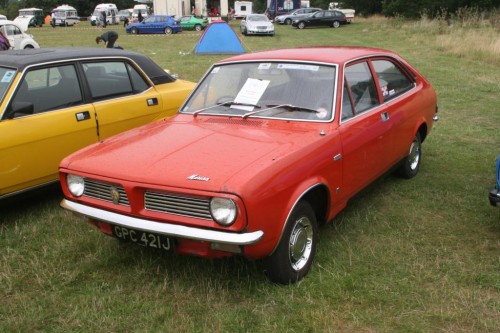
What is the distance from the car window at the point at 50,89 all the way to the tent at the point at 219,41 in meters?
14.6

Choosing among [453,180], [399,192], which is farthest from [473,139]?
[399,192]

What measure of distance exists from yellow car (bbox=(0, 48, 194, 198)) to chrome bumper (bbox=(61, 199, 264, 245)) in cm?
141

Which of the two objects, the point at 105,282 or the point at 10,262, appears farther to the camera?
the point at 10,262

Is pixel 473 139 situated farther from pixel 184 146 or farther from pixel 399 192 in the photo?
pixel 184 146

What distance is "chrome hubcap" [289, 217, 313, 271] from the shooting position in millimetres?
3357

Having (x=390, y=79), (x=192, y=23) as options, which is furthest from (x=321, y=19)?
(x=390, y=79)

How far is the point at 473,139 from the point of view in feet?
23.2

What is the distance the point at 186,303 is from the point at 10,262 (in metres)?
1.58

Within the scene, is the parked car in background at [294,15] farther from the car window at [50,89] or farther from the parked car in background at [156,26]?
the car window at [50,89]

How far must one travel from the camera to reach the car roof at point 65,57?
15.8ft

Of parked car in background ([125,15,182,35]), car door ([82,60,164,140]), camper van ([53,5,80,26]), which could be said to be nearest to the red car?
car door ([82,60,164,140])

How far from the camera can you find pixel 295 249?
340 centimetres

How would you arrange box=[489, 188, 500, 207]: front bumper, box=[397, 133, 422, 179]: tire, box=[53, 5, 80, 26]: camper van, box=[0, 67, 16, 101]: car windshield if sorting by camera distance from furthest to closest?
box=[53, 5, 80, 26]: camper van, box=[397, 133, 422, 179]: tire, box=[0, 67, 16, 101]: car windshield, box=[489, 188, 500, 207]: front bumper

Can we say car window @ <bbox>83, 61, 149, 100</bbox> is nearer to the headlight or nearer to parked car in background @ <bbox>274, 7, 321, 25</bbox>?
the headlight
